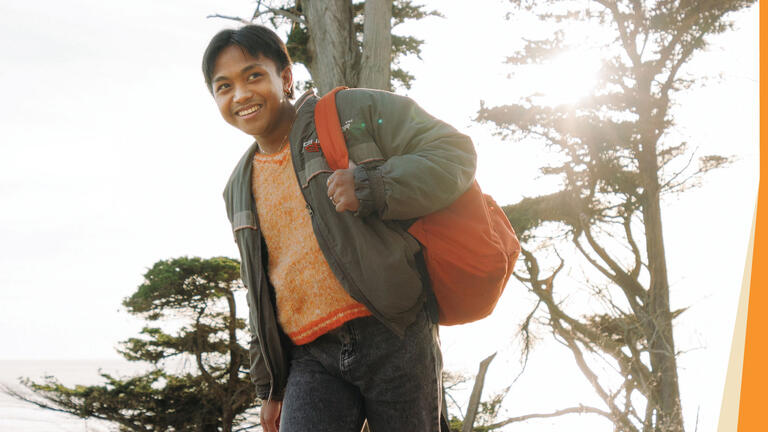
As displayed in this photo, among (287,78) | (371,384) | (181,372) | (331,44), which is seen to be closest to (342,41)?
(331,44)

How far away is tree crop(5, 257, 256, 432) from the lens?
12039 millimetres

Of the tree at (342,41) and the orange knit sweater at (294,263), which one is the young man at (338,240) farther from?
the tree at (342,41)

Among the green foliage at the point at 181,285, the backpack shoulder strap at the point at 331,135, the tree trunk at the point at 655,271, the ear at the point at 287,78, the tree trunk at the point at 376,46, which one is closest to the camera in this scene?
the backpack shoulder strap at the point at 331,135

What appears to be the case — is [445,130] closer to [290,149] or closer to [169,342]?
[290,149]

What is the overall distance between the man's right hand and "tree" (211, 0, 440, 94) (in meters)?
3.78

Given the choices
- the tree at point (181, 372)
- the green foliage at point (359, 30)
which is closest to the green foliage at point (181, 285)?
the tree at point (181, 372)

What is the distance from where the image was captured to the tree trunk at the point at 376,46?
5207mm

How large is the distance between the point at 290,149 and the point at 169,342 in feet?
39.2

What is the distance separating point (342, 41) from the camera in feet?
17.7

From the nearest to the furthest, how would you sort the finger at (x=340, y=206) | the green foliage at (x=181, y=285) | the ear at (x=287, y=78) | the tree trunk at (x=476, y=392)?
1. the finger at (x=340, y=206)
2. the ear at (x=287, y=78)
3. the tree trunk at (x=476, y=392)
4. the green foliage at (x=181, y=285)

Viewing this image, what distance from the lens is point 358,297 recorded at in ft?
4.59

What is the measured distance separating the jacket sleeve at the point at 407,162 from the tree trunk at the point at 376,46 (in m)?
3.66

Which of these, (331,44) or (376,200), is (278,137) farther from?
(331,44)

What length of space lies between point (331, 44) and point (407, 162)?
432 centimetres
